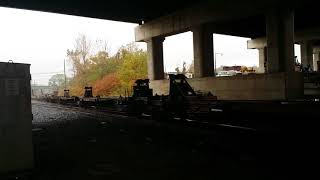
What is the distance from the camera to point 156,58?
153 ft

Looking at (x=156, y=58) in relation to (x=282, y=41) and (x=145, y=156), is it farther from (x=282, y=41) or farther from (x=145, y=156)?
(x=145, y=156)

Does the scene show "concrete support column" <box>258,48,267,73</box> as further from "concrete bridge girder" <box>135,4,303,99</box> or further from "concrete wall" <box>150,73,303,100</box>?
"concrete wall" <box>150,73,303,100</box>

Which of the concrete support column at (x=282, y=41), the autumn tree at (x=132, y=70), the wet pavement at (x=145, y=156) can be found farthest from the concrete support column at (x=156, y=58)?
the wet pavement at (x=145, y=156)

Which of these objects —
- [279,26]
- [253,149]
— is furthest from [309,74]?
[253,149]

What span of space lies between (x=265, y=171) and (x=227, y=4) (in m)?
27.9

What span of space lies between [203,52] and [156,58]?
8.43 m

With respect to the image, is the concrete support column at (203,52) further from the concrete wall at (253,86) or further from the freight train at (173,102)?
the freight train at (173,102)

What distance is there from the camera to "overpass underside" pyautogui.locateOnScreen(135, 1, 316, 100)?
30938mm

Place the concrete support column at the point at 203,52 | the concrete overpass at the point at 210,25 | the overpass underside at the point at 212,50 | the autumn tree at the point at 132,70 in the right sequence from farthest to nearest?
the autumn tree at the point at 132,70 < the concrete support column at the point at 203,52 < the concrete overpass at the point at 210,25 < the overpass underside at the point at 212,50

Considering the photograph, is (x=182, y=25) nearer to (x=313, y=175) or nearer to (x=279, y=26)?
(x=279, y=26)

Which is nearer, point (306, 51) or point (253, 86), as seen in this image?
point (253, 86)

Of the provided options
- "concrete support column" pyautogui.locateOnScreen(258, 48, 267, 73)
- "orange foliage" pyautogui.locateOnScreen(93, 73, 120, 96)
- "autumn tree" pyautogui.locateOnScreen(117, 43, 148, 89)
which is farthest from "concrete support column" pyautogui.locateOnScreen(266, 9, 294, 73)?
"orange foliage" pyautogui.locateOnScreen(93, 73, 120, 96)

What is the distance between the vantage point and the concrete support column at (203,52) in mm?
39344

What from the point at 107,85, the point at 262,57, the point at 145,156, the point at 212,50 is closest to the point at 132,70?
the point at 107,85
